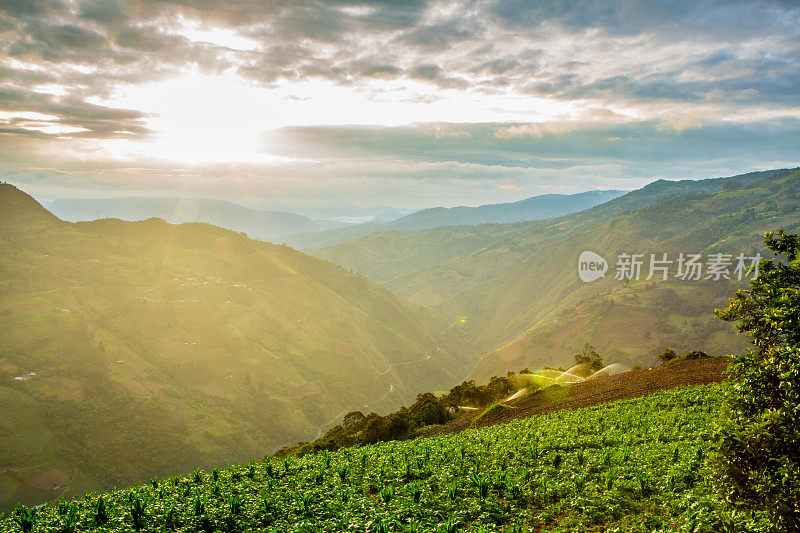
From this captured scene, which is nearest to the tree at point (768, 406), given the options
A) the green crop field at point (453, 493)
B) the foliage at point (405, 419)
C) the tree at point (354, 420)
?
the green crop field at point (453, 493)

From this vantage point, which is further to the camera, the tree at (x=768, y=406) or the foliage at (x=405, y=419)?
the foliage at (x=405, y=419)

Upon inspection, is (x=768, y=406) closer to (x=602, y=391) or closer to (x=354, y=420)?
(x=602, y=391)

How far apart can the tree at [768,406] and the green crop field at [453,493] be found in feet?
8.56

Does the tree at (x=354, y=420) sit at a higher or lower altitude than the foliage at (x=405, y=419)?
lower

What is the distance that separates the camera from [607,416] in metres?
38.0

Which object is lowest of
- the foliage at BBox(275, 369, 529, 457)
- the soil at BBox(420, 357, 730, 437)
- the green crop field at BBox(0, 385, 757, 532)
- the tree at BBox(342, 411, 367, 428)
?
the tree at BBox(342, 411, 367, 428)

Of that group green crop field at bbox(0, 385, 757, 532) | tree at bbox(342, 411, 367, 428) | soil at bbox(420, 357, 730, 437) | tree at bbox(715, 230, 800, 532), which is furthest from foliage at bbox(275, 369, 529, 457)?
tree at bbox(715, 230, 800, 532)

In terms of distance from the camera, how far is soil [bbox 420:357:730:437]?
50.3 metres

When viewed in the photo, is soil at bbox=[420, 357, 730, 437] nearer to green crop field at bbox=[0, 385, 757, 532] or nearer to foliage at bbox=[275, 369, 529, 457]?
foliage at bbox=[275, 369, 529, 457]

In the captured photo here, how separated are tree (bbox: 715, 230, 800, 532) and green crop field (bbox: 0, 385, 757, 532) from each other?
2609mm

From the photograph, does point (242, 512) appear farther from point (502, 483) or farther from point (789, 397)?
point (789, 397)

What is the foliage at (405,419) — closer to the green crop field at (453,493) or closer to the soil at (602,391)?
the soil at (602,391)

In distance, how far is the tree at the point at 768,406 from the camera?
13773 mm

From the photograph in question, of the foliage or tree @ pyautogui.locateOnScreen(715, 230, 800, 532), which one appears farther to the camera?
the foliage
